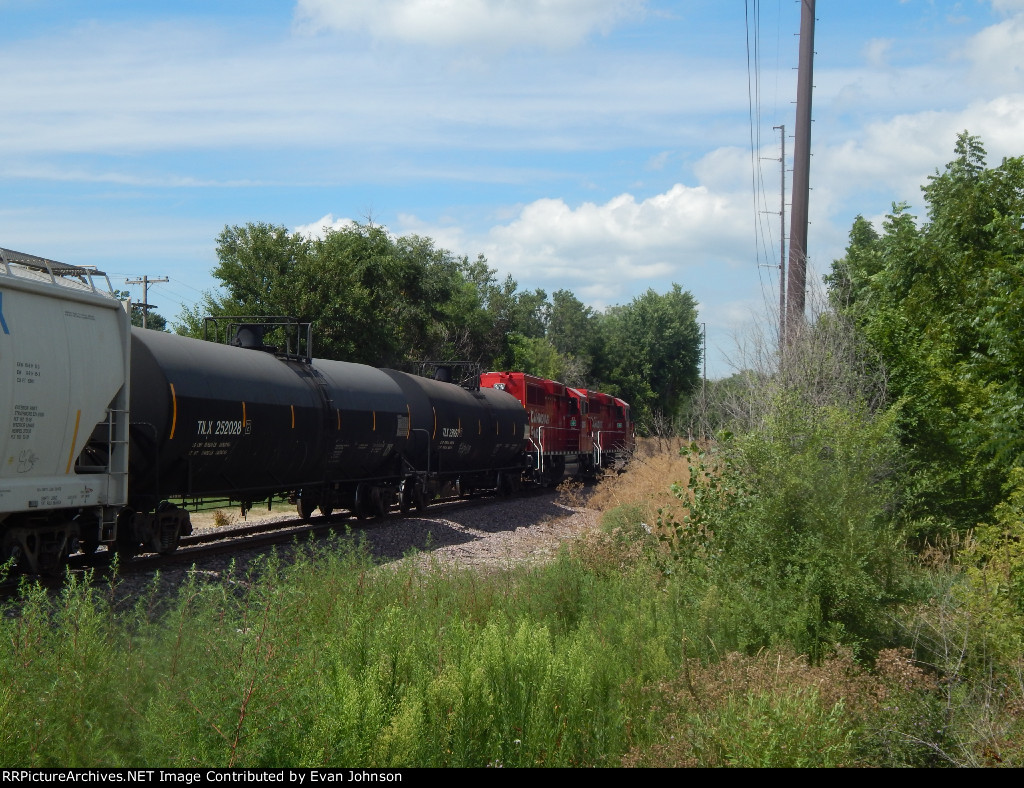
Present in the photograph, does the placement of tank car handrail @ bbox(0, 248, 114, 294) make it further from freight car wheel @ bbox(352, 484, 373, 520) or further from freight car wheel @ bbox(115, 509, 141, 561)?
freight car wheel @ bbox(352, 484, 373, 520)

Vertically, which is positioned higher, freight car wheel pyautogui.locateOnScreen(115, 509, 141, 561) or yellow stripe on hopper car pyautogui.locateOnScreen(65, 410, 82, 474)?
yellow stripe on hopper car pyautogui.locateOnScreen(65, 410, 82, 474)

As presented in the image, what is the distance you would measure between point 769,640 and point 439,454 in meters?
14.5

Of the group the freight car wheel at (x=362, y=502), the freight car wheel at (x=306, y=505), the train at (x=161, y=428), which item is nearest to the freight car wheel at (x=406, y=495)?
the train at (x=161, y=428)

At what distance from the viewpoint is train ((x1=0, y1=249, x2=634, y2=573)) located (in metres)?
10.6

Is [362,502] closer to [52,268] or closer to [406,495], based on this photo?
[406,495]

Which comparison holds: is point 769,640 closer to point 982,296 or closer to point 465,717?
point 465,717

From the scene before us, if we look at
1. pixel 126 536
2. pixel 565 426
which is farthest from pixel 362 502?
pixel 565 426

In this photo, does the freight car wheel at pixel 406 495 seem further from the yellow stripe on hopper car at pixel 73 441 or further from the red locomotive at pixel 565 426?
the yellow stripe on hopper car at pixel 73 441

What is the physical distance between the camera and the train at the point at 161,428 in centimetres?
1062

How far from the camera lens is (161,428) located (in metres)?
12.8

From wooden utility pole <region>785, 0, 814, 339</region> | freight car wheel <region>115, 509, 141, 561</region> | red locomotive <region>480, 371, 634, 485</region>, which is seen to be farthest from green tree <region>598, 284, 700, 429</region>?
freight car wheel <region>115, 509, 141, 561</region>

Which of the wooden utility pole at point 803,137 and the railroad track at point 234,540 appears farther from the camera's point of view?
the wooden utility pole at point 803,137

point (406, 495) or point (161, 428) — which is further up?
point (161, 428)

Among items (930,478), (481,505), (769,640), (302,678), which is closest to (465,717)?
(302,678)
